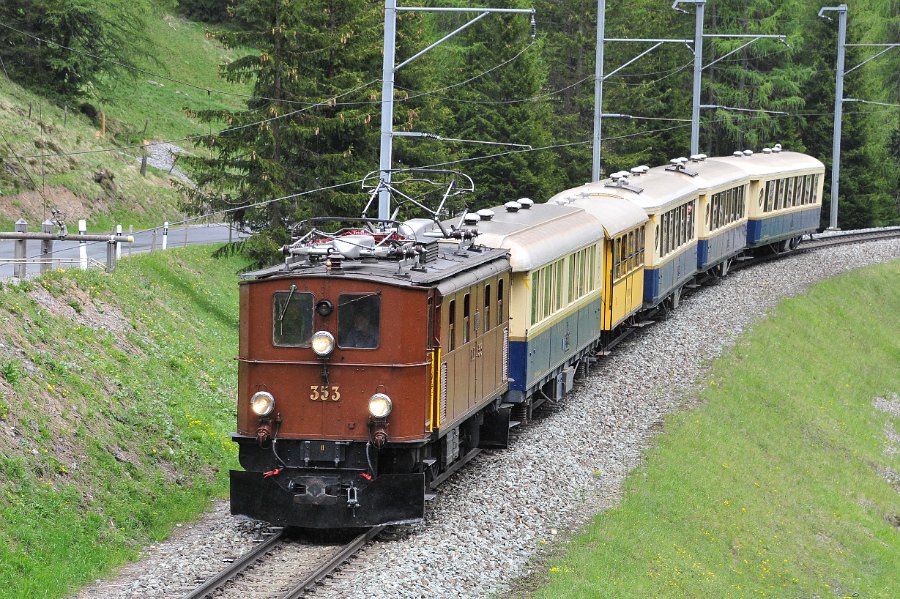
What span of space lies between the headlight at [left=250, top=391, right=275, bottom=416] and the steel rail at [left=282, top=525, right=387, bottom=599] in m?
1.55

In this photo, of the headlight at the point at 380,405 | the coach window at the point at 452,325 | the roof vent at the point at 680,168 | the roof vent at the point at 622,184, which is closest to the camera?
the headlight at the point at 380,405

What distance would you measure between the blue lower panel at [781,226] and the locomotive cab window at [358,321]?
2655cm

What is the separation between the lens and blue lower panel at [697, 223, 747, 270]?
106 ft

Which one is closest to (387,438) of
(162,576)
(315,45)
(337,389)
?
(337,389)

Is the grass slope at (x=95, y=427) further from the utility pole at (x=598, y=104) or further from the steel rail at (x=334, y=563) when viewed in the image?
the utility pole at (x=598, y=104)

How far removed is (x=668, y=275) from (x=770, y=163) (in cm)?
1354

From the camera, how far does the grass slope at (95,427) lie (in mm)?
12641

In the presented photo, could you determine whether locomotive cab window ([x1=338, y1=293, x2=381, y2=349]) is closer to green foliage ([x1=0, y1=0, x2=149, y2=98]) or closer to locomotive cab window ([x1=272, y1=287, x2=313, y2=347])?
locomotive cab window ([x1=272, y1=287, x2=313, y2=347])

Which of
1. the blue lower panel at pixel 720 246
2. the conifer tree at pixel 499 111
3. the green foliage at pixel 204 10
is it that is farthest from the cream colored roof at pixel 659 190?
the green foliage at pixel 204 10

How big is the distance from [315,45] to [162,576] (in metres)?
15.9

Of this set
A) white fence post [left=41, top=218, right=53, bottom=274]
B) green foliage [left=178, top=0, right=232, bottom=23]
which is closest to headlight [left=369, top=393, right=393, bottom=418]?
white fence post [left=41, top=218, right=53, bottom=274]

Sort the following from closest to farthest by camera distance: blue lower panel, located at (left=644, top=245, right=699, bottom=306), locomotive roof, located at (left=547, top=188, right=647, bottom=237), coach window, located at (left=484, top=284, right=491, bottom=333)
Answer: coach window, located at (left=484, top=284, right=491, bottom=333)
locomotive roof, located at (left=547, top=188, right=647, bottom=237)
blue lower panel, located at (left=644, top=245, right=699, bottom=306)

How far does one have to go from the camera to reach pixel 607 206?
24.3m

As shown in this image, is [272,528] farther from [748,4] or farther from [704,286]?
[748,4]
